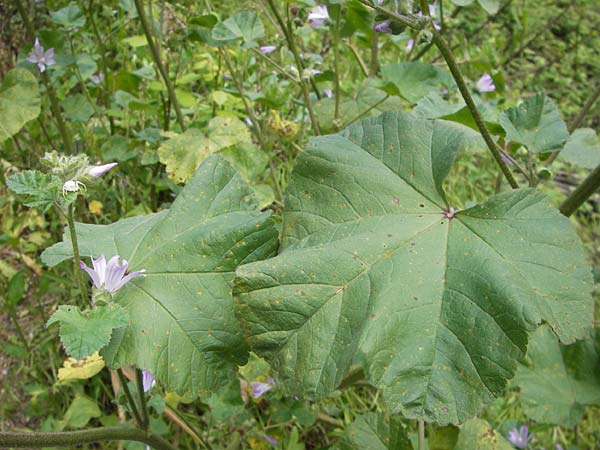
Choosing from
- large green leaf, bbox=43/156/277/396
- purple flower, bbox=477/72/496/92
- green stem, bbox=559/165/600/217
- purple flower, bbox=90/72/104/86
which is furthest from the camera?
purple flower, bbox=90/72/104/86

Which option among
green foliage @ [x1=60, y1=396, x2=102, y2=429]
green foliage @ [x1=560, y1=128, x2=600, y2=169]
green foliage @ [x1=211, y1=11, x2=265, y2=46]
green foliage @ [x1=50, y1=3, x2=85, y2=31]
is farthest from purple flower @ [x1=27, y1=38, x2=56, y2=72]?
green foliage @ [x1=560, y1=128, x2=600, y2=169]

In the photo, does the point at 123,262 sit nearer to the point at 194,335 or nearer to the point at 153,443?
the point at 194,335

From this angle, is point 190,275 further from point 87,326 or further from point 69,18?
point 69,18

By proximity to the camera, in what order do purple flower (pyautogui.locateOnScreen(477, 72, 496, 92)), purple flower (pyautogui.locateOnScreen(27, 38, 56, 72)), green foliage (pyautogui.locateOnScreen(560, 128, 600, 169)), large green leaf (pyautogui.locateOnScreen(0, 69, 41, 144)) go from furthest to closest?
purple flower (pyautogui.locateOnScreen(477, 72, 496, 92)) → purple flower (pyautogui.locateOnScreen(27, 38, 56, 72)) → large green leaf (pyautogui.locateOnScreen(0, 69, 41, 144)) → green foliage (pyautogui.locateOnScreen(560, 128, 600, 169))

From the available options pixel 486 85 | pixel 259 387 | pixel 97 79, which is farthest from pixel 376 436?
pixel 97 79

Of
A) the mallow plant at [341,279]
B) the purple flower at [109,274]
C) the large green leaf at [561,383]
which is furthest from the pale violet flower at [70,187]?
the large green leaf at [561,383]

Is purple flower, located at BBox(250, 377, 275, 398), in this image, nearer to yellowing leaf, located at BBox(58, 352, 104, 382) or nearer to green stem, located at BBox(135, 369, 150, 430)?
yellowing leaf, located at BBox(58, 352, 104, 382)

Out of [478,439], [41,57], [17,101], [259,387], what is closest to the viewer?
[478,439]
